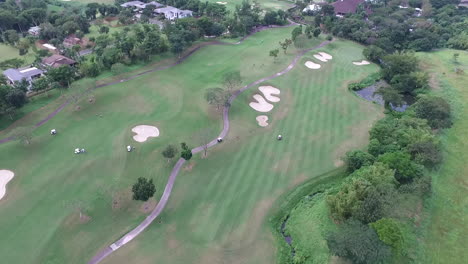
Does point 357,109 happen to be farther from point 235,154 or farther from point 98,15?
point 98,15

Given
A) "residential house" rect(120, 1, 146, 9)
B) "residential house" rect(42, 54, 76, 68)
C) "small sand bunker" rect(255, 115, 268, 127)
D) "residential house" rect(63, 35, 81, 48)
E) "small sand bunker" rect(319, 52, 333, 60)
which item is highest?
"residential house" rect(120, 1, 146, 9)

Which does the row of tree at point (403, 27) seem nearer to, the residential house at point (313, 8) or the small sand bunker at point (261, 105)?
the residential house at point (313, 8)

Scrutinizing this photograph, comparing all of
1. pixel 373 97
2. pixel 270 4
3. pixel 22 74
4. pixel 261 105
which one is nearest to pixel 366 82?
pixel 373 97

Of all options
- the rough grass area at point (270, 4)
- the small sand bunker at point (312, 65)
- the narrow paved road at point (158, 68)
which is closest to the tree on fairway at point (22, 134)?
the narrow paved road at point (158, 68)

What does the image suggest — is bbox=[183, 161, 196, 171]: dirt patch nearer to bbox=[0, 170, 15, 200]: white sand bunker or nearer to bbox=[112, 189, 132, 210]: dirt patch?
bbox=[112, 189, 132, 210]: dirt patch

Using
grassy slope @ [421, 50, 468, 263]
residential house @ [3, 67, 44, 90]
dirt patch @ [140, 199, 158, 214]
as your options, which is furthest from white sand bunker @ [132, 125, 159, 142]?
grassy slope @ [421, 50, 468, 263]

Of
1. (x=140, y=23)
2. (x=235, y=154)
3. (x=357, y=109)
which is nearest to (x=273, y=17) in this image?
(x=140, y=23)

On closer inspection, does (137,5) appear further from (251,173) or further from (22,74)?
(251,173)
